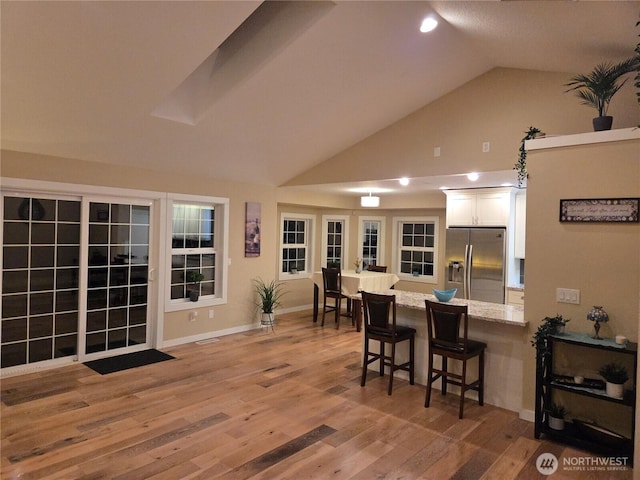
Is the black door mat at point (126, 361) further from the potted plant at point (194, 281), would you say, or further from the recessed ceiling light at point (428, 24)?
the recessed ceiling light at point (428, 24)

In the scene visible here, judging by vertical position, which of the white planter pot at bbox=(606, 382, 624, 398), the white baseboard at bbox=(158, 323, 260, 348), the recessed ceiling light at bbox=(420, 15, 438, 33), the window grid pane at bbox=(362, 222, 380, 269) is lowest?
the white baseboard at bbox=(158, 323, 260, 348)

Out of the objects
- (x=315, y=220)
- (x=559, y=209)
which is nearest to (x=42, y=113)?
(x=559, y=209)

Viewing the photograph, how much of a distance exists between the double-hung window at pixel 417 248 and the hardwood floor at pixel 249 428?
396 cm

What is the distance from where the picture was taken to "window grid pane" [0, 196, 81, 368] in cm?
444

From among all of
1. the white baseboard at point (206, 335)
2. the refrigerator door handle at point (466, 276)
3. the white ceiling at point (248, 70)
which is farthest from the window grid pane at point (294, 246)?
the refrigerator door handle at point (466, 276)

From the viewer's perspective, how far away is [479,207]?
6609 millimetres

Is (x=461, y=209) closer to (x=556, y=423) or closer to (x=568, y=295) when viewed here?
(x=568, y=295)

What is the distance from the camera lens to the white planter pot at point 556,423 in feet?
11.1

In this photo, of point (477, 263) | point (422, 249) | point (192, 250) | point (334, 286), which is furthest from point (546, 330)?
point (422, 249)

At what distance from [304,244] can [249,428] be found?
18.3 ft

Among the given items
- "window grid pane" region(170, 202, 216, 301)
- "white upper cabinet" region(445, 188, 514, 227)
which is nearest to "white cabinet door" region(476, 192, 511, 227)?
"white upper cabinet" region(445, 188, 514, 227)

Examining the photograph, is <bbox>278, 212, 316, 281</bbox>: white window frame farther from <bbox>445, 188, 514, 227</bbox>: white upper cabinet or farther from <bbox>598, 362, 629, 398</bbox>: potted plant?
<bbox>598, 362, 629, 398</bbox>: potted plant

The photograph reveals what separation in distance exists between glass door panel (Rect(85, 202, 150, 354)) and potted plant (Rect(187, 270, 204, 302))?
677 millimetres

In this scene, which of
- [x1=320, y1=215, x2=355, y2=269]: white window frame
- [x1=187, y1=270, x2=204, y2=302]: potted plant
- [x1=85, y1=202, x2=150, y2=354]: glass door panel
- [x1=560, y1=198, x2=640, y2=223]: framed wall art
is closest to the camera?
[x1=560, y1=198, x2=640, y2=223]: framed wall art
